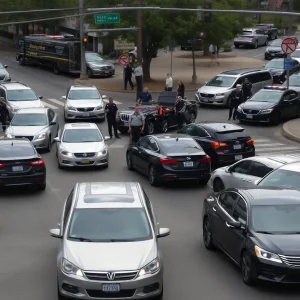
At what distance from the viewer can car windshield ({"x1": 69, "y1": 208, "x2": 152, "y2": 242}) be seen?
41.3 ft

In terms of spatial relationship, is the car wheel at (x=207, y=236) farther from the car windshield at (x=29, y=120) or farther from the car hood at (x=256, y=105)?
the car hood at (x=256, y=105)

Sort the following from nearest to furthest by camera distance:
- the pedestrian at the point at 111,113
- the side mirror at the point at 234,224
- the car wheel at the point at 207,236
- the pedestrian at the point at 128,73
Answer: the side mirror at the point at 234,224 → the car wheel at the point at 207,236 → the pedestrian at the point at 111,113 → the pedestrian at the point at 128,73

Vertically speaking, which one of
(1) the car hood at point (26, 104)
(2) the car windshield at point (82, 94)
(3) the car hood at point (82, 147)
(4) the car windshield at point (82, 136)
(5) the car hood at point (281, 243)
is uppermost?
(5) the car hood at point (281, 243)

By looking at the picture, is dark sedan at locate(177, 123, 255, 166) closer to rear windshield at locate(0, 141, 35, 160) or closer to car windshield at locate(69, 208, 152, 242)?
rear windshield at locate(0, 141, 35, 160)

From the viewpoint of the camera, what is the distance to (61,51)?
174 feet

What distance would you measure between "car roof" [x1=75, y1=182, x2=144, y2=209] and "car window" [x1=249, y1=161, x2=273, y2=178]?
528cm

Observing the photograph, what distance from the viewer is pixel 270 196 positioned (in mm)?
13852

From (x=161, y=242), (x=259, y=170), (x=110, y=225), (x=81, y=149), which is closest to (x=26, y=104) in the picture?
(x=81, y=149)

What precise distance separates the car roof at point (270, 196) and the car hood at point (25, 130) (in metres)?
14.9

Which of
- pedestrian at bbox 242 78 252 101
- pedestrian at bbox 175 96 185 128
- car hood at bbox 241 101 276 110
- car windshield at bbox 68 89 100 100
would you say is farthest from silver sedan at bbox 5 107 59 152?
pedestrian at bbox 242 78 252 101

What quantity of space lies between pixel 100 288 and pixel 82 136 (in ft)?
47.5

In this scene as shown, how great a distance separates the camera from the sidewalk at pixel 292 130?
104 ft

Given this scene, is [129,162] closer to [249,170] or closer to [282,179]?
[249,170]

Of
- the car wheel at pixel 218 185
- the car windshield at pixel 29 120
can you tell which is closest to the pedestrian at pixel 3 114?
the car windshield at pixel 29 120
